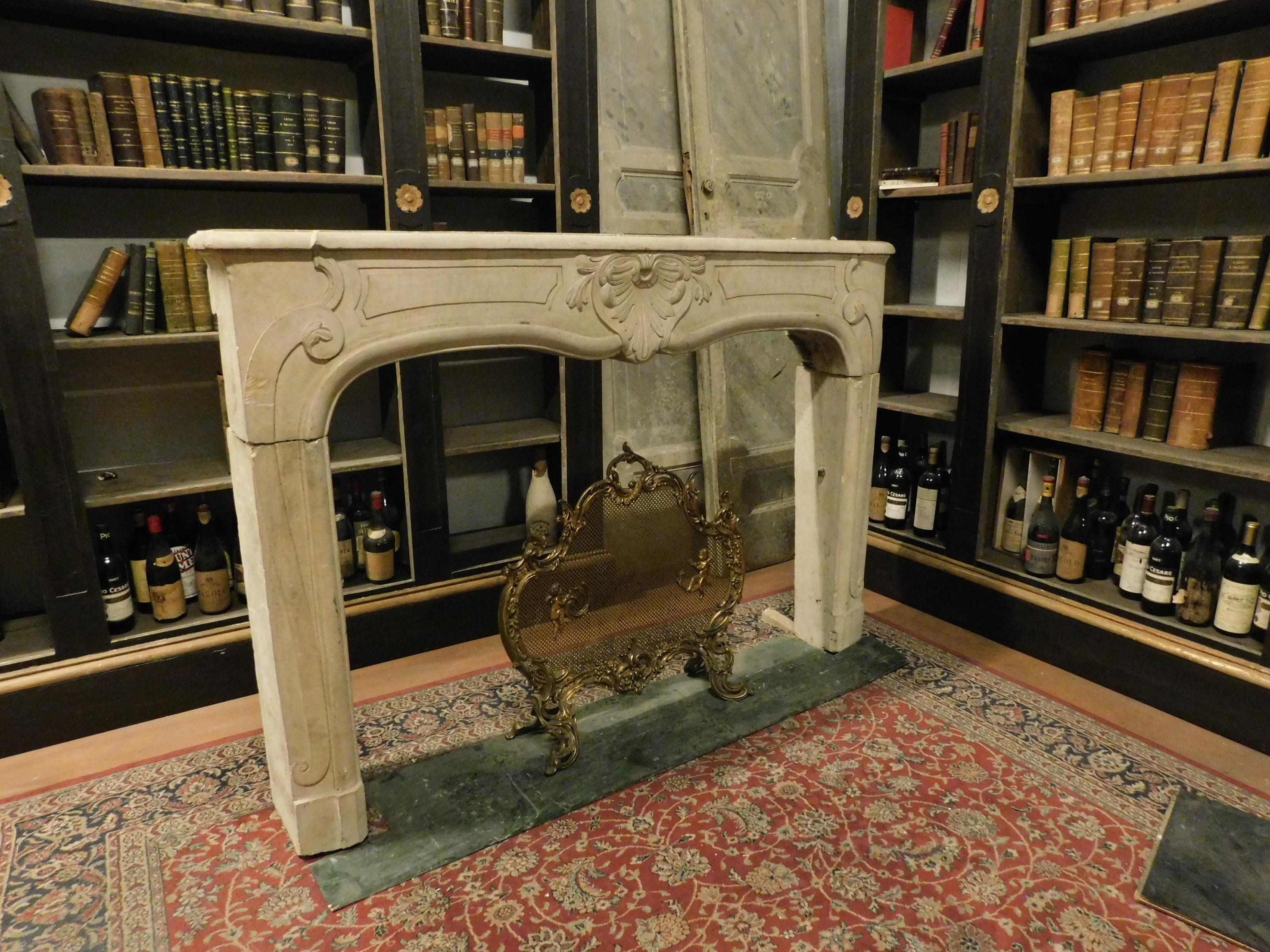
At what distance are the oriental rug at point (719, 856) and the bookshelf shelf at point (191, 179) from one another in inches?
57.4

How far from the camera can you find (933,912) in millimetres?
1558

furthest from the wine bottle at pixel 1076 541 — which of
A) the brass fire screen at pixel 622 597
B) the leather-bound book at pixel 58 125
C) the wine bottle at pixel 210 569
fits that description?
the leather-bound book at pixel 58 125

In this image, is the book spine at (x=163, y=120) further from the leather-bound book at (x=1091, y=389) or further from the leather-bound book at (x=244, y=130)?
the leather-bound book at (x=1091, y=389)

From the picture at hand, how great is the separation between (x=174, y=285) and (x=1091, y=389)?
265 cm

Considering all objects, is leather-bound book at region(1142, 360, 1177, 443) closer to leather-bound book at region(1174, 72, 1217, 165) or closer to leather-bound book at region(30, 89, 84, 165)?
leather-bound book at region(1174, 72, 1217, 165)

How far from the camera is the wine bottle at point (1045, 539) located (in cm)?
253

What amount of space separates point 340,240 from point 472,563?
1406 mm

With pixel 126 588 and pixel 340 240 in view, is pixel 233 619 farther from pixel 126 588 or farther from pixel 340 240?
pixel 340 240

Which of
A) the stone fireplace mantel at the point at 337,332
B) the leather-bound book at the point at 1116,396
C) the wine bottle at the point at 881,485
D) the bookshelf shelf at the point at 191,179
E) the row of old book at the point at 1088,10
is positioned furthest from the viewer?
the wine bottle at the point at 881,485

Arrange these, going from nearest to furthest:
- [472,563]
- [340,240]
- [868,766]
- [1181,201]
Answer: [340,240] → [868,766] → [1181,201] → [472,563]

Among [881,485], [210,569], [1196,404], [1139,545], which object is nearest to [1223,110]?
[1196,404]

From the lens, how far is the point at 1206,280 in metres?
2.15

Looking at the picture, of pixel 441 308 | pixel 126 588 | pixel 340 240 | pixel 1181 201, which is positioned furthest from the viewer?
pixel 1181 201

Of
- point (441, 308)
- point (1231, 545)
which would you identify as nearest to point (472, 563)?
point (441, 308)
